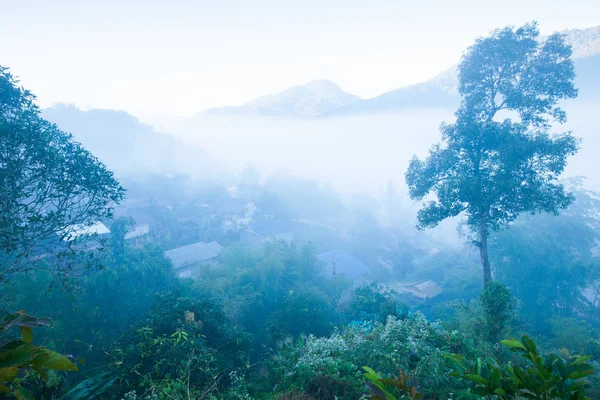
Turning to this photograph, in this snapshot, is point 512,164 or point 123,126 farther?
point 123,126

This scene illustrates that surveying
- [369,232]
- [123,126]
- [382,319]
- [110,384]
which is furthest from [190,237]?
[123,126]

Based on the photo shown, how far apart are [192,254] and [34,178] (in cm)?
1640

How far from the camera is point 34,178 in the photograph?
6.61 metres

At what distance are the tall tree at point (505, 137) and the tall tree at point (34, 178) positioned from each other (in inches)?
360

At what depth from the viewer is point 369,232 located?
32750 millimetres

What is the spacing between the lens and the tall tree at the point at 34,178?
6.07 m

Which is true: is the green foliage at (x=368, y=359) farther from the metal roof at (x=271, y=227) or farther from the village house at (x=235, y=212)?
the village house at (x=235, y=212)

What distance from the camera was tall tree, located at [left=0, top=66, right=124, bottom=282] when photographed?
19.9 ft

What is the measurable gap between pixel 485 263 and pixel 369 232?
23662mm

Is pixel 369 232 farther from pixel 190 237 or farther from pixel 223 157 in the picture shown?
pixel 223 157

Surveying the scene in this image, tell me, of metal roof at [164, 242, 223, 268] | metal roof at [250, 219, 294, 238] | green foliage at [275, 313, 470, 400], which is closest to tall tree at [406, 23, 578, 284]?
green foliage at [275, 313, 470, 400]

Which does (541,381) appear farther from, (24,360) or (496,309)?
(496,309)

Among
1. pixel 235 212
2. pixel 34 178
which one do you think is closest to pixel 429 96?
pixel 235 212

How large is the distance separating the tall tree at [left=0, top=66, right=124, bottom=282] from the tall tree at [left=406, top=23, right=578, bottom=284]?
9.16m
